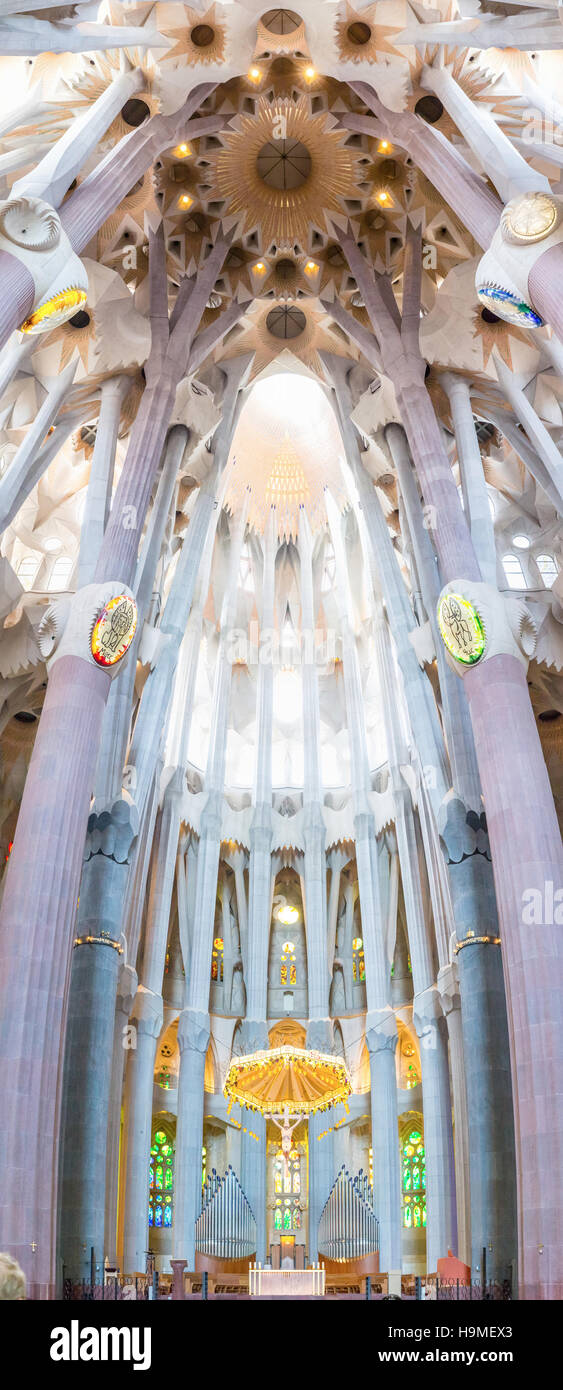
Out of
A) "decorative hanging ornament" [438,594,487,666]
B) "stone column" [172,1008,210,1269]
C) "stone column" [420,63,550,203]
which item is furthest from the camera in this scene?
"stone column" [172,1008,210,1269]

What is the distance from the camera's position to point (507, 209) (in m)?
14.2

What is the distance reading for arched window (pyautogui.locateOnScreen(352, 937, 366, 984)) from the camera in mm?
31906

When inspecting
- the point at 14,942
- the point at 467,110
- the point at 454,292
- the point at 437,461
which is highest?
the point at 454,292

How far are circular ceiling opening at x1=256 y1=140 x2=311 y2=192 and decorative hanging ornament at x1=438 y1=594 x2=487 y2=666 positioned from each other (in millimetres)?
10793

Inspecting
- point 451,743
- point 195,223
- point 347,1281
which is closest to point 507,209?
point 451,743

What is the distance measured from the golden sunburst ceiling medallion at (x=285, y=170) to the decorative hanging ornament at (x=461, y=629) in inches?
411

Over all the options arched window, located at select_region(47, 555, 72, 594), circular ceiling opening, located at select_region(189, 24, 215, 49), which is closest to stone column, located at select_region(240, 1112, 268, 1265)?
arched window, located at select_region(47, 555, 72, 594)

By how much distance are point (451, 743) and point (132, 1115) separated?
12070mm

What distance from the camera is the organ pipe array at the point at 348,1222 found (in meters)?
27.0

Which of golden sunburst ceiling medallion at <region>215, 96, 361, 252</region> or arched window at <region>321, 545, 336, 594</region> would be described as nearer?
golden sunburst ceiling medallion at <region>215, 96, 361, 252</region>

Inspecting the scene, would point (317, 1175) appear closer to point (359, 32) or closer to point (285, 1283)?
point (285, 1283)

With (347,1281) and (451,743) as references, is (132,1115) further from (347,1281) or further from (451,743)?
(451,743)

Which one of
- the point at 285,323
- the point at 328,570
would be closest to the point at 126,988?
the point at 285,323

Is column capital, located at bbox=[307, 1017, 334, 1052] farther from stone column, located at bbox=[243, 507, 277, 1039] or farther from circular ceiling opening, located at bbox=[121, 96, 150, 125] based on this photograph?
circular ceiling opening, located at bbox=[121, 96, 150, 125]
